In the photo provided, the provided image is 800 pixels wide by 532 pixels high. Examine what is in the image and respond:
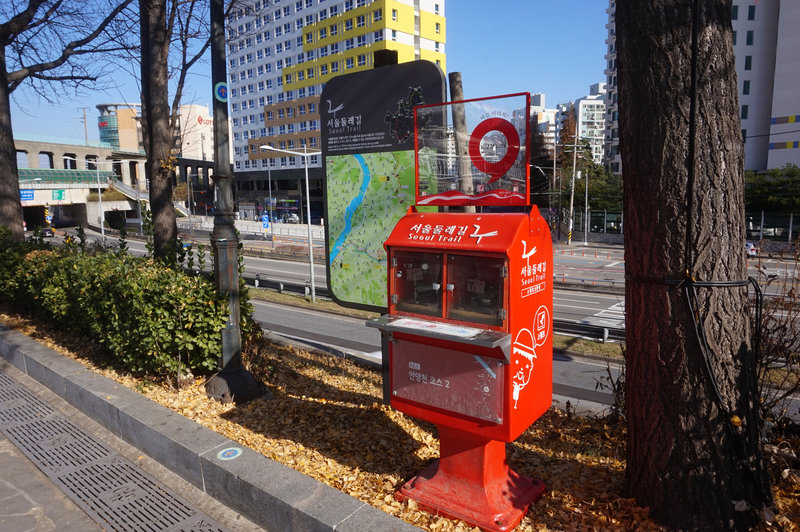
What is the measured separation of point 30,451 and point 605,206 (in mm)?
54196

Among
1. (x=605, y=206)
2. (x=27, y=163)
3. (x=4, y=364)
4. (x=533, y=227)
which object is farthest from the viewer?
(x=27, y=163)

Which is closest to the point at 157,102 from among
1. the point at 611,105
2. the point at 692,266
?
the point at 692,266

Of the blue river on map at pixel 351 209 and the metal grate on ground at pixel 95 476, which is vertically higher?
the blue river on map at pixel 351 209

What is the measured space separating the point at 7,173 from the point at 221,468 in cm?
1274

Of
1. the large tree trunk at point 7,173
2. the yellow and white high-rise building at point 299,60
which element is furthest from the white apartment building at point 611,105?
the large tree trunk at point 7,173

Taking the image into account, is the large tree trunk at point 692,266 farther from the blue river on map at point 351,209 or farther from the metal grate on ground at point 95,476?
the blue river on map at point 351,209

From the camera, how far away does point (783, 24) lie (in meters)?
43.4

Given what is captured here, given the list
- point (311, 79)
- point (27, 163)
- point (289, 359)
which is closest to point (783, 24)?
point (311, 79)

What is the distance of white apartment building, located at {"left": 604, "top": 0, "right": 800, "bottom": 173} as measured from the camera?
4322 centimetres

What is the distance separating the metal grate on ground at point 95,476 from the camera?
414 centimetres

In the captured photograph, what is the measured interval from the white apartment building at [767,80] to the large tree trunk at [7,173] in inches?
1852

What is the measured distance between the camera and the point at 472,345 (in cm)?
358

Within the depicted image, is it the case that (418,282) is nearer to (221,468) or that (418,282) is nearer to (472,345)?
(472,345)

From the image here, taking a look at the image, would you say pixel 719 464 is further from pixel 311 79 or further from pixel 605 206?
pixel 311 79
